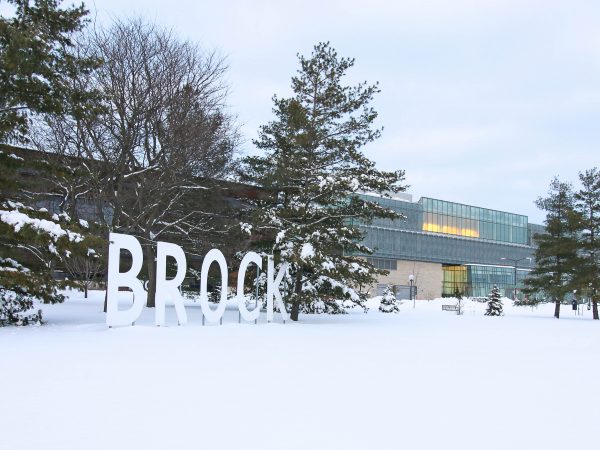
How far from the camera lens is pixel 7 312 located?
51.9 feet

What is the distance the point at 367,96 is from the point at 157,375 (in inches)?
751

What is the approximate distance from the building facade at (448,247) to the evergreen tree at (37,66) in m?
68.6

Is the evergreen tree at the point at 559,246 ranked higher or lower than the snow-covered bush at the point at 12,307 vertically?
higher

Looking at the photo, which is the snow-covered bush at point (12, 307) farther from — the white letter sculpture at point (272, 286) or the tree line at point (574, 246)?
the tree line at point (574, 246)

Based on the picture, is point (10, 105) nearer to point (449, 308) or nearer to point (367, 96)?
point (367, 96)

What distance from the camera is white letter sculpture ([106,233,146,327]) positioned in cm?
1573

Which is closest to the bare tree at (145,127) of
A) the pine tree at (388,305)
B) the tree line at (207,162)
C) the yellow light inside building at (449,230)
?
the tree line at (207,162)

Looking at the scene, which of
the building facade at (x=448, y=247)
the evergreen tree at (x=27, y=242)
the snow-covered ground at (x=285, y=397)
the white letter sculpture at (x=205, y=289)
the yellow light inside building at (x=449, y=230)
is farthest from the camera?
the yellow light inside building at (x=449, y=230)

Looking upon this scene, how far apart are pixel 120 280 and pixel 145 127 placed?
9641 mm

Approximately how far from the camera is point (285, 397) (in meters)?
7.20

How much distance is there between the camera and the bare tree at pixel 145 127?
23141mm

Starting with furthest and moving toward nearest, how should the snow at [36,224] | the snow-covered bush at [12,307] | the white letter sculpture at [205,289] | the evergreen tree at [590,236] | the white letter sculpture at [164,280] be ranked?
the evergreen tree at [590,236] → the white letter sculpture at [205,289] → the white letter sculpture at [164,280] → the snow-covered bush at [12,307] → the snow at [36,224]

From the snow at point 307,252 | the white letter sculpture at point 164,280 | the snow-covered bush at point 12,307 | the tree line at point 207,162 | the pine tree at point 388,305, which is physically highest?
the tree line at point 207,162

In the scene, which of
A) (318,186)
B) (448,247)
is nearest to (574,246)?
(318,186)
